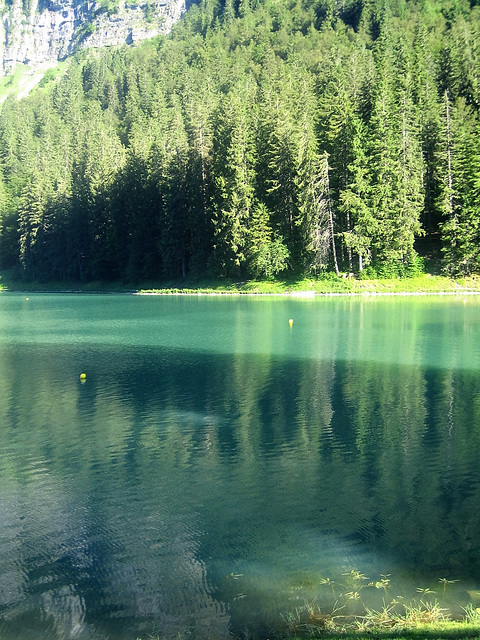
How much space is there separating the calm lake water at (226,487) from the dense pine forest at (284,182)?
41.4 meters

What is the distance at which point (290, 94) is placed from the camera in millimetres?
83312

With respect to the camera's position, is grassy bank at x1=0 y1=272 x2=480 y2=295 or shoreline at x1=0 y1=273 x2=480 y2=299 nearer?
shoreline at x1=0 y1=273 x2=480 y2=299

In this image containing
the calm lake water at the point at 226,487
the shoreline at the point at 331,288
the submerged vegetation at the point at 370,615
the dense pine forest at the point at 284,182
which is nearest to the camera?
the submerged vegetation at the point at 370,615

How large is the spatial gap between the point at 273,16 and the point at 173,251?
11350 centimetres

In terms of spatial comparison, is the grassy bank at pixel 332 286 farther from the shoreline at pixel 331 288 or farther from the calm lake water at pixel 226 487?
the calm lake water at pixel 226 487

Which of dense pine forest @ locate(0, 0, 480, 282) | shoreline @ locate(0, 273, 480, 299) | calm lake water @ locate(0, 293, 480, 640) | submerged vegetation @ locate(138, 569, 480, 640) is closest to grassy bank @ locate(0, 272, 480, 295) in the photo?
shoreline @ locate(0, 273, 480, 299)

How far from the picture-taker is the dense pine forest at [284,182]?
67375 mm

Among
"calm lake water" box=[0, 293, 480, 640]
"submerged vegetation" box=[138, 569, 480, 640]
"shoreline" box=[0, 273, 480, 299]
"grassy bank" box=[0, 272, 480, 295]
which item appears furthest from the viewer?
"grassy bank" box=[0, 272, 480, 295]

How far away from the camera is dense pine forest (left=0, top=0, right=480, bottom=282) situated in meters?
67.4

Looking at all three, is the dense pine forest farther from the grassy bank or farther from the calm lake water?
the calm lake water

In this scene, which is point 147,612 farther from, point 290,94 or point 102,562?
point 290,94

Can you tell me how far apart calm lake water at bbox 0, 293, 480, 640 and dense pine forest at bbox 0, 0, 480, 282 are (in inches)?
1629

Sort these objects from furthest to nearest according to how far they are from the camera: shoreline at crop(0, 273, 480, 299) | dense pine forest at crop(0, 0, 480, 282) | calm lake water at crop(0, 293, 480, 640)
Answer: dense pine forest at crop(0, 0, 480, 282)
shoreline at crop(0, 273, 480, 299)
calm lake water at crop(0, 293, 480, 640)

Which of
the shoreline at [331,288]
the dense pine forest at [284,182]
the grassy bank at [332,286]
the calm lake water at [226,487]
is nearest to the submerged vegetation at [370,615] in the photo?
the calm lake water at [226,487]
